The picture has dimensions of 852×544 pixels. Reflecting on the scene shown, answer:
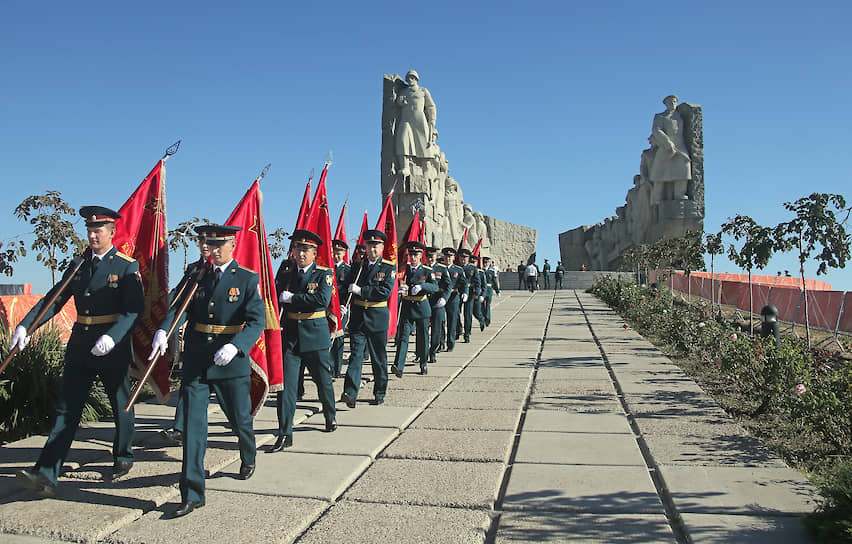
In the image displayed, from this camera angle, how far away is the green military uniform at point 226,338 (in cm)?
408

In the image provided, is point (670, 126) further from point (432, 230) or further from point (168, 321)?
point (168, 321)

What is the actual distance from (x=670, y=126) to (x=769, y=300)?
22.9 metres

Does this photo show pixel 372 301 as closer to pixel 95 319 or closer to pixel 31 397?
pixel 95 319

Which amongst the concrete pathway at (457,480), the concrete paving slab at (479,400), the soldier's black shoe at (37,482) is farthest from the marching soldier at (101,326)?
the concrete paving slab at (479,400)

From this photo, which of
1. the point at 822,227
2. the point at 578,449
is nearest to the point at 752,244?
the point at 822,227

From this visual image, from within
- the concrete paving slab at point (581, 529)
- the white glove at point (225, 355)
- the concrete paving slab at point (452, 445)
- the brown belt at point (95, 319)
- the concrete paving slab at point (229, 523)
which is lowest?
the concrete paving slab at point (229, 523)

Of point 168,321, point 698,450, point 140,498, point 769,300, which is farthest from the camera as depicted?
point 769,300

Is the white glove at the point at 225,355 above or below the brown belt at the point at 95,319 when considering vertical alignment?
below

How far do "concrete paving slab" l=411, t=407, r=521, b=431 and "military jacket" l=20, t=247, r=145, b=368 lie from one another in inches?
95.8

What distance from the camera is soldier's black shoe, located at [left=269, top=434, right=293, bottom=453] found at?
497cm

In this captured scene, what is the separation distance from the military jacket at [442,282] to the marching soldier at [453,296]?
146mm

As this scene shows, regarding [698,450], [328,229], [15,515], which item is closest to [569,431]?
[698,450]

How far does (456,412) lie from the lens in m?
6.25

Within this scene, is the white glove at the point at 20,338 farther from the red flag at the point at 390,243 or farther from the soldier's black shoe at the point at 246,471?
the red flag at the point at 390,243
